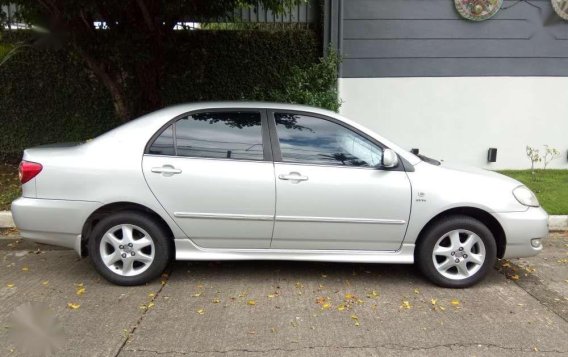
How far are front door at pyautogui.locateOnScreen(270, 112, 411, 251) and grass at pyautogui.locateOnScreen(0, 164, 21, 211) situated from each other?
13.7ft

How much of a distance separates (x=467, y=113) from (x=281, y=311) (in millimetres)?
6397

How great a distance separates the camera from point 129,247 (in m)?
4.27

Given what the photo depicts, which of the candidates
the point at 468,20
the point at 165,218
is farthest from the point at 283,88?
the point at 165,218

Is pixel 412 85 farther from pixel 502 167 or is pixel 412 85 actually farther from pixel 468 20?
pixel 502 167

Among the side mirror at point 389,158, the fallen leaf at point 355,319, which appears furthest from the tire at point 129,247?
the side mirror at point 389,158

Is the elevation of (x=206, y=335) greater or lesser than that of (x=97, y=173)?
lesser

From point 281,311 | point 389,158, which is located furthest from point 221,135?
point 281,311

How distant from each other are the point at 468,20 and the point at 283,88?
3.40 m

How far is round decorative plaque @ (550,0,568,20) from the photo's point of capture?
8586 millimetres

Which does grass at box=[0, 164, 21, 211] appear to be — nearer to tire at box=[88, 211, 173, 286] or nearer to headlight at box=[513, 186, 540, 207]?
tire at box=[88, 211, 173, 286]

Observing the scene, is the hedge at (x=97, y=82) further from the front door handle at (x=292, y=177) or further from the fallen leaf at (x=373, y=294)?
the fallen leaf at (x=373, y=294)

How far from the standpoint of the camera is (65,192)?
423 centimetres

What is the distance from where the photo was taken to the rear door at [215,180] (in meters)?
4.20

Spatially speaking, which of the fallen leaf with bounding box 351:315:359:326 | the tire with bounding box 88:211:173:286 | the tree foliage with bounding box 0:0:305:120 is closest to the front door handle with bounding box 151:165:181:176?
the tire with bounding box 88:211:173:286
